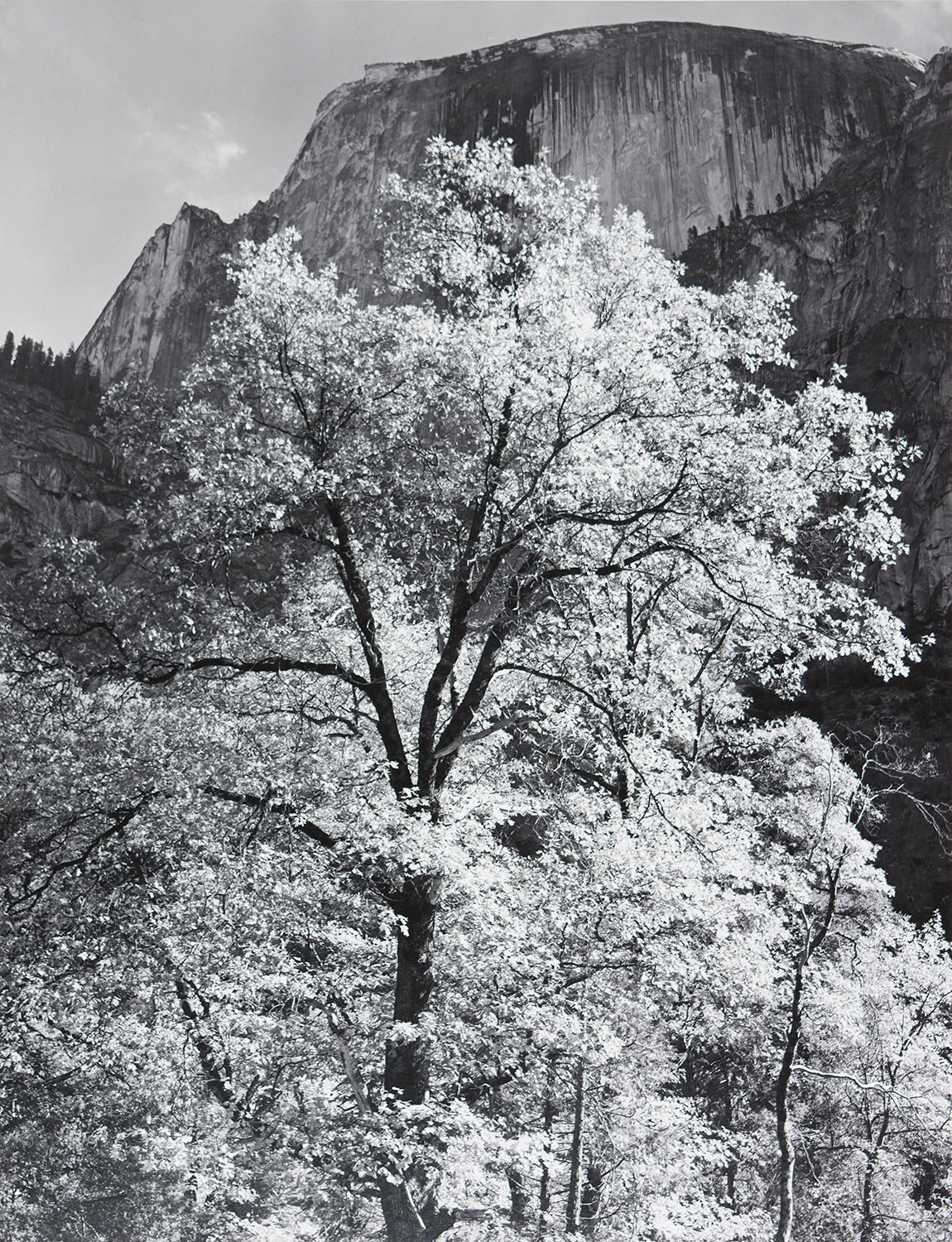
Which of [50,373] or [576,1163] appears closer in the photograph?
[576,1163]

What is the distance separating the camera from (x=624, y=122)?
112m

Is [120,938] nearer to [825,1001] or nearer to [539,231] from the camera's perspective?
[539,231]

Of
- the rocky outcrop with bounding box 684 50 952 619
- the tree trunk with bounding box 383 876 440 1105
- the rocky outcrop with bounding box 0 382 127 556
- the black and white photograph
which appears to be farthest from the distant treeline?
the tree trunk with bounding box 383 876 440 1105

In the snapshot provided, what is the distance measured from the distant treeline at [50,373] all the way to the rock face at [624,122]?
756 cm

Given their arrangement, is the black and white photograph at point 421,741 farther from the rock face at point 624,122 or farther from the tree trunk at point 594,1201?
the rock face at point 624,122

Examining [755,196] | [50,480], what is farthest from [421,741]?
[755,196]

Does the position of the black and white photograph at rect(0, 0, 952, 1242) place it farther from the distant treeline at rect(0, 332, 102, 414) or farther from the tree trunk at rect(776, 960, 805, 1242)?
the distant treeline at rect(0, 332, 102, 414)

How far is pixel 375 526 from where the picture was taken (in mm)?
9164

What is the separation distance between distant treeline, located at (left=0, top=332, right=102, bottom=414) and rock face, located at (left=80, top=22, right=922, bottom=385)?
7.56 meters

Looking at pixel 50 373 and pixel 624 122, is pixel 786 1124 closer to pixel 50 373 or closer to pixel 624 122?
pixel 50 373

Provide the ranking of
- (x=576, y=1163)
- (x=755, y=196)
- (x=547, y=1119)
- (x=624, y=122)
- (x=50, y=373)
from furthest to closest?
1. (x=624, y=122)
2. (x=50, y=373)
3. (x=755, y=196)
4. (x=547, y=1119)
5. (x=576, y=1163)

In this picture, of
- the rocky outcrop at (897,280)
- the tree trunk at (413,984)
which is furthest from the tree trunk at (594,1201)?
the rocky outcrop at (897,280)

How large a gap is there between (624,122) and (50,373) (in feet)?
250

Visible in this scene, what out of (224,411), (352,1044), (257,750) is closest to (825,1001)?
(352,1044)
